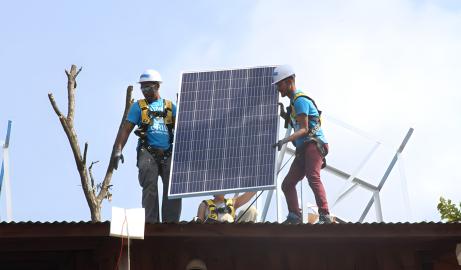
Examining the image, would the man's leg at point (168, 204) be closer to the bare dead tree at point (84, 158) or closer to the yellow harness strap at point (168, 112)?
the yellow harness strap at point (168, 112)

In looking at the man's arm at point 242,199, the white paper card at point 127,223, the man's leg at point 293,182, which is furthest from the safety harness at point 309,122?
the white paper card at point 127,223

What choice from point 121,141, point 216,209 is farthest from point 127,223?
point 216,209

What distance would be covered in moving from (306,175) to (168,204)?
1726mm

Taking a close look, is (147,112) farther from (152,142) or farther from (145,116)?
(152,142)

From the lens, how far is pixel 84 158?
20.8 m

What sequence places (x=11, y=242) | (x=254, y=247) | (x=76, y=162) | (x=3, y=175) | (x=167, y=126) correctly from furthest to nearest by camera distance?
(x=76, y=162) → (x=3, y=175) → (x=167, y=126) → (x=254, y=247) → (x=11, y=242)

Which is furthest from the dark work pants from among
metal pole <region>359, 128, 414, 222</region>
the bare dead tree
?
the bare dead tree

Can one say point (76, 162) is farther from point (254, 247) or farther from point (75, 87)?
point (254, 247)

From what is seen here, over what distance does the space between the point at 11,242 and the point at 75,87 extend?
1112 cm

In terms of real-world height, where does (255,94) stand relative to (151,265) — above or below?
above

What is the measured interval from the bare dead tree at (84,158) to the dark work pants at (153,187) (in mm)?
7582

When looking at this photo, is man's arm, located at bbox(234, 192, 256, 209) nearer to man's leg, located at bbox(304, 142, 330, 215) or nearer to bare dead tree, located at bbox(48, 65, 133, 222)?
man's leg, located at bbox(304, 142, 330, 215)

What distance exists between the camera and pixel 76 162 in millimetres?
20969

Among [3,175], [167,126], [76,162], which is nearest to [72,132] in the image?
[76,162]
